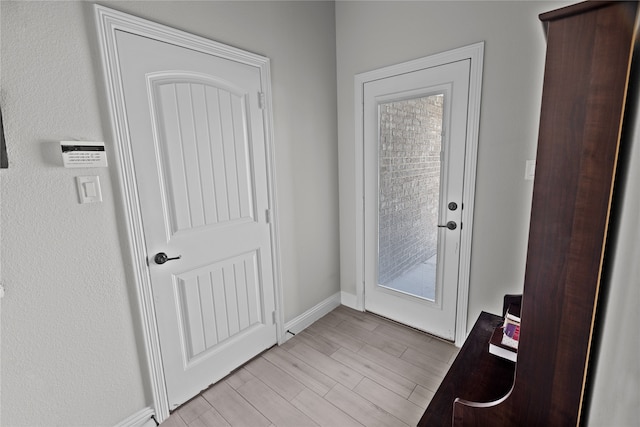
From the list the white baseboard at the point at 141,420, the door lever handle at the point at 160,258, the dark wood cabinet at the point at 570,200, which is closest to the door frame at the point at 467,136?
the dark wood cabinet at the point at 570,200

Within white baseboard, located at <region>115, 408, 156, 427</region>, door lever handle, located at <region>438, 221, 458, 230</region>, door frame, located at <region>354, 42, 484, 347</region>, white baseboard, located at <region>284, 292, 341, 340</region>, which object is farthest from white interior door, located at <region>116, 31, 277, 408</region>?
door lever handle, located at <region>438, 221, 458, 230</region>

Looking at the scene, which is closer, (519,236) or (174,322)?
(174,322)

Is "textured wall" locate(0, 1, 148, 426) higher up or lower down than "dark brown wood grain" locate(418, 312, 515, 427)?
higher up

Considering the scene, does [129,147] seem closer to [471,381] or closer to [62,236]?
[62,236]

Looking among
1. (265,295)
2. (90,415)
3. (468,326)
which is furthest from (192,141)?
(468,326)

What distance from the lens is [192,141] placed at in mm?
1653

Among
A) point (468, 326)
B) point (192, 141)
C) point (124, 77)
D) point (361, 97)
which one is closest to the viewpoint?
point (124, 77)

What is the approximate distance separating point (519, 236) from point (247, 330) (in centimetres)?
193

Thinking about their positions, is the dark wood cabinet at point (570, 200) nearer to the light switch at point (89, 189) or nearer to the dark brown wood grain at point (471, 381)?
the dark brown wood grain at point (471, 381)

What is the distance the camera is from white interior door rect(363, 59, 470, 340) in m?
2.03

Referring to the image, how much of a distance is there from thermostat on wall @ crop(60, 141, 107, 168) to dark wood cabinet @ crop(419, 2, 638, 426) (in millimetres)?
1629

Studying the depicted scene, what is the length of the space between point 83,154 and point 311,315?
1986 millimetres

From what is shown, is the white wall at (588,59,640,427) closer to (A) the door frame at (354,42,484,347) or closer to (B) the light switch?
(A) the door frame at (354,42,484,347)

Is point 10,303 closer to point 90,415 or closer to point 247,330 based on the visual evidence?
point 90,415
